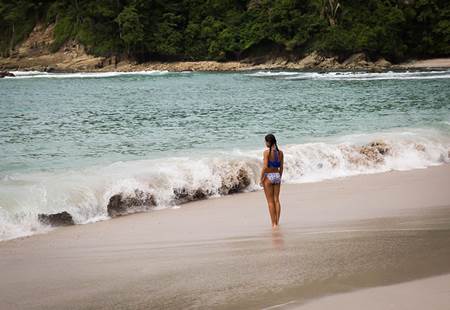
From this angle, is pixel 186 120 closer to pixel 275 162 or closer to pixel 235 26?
pixel 275 162

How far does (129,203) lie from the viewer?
10.1m

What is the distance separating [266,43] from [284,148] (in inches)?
2848

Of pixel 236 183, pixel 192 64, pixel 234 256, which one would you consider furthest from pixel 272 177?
pixel 192 64

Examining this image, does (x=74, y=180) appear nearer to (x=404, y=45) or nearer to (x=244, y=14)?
(x=404, y=45)

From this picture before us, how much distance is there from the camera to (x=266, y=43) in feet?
278

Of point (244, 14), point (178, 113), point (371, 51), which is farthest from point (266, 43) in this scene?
point (178, 113)

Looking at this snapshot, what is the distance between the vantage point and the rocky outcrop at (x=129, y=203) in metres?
9.90

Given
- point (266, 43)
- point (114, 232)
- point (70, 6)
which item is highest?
point (70, 6)

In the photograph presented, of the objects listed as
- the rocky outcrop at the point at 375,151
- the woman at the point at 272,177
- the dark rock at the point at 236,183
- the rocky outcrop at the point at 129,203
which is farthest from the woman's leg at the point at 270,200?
the rocky outcrop at the point at 375,151

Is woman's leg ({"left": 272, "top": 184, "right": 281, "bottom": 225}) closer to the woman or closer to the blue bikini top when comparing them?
the woman

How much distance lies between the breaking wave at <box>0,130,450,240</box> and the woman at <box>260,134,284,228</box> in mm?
2757

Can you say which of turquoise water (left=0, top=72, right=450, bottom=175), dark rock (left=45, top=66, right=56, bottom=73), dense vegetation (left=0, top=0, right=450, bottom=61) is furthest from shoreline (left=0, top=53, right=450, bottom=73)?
turquoise water (left=0, top=72, right=450, bottom=175)

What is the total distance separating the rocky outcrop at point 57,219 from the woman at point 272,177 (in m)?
3.23

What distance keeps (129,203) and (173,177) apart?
1.30 m
